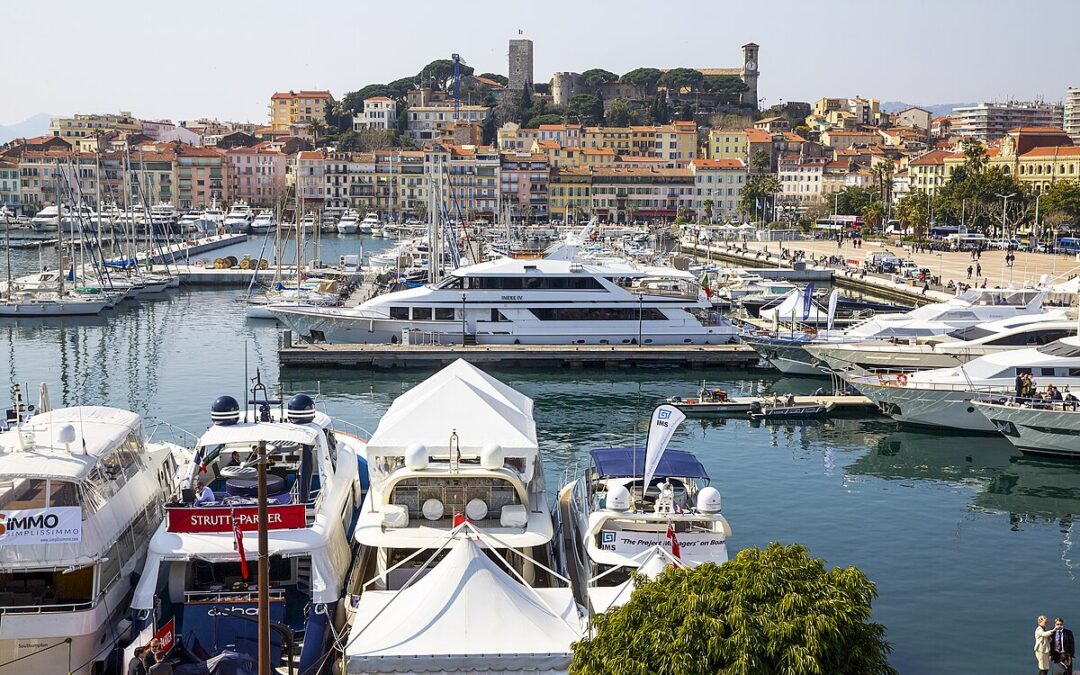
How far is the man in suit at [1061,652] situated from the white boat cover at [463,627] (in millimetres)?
6376

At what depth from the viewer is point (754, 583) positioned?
36.6 ft

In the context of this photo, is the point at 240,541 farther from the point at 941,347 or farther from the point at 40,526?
the point at 941,347

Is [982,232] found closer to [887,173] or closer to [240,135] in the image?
[887,173]

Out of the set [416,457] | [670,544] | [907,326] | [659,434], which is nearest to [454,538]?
[416,457]

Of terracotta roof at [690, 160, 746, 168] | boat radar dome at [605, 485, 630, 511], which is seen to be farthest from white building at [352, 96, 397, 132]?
boat radar dome at [605, 485, 630, 511]

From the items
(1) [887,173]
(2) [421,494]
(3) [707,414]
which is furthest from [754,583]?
(1) [887,173]

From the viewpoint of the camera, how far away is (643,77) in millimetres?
195250

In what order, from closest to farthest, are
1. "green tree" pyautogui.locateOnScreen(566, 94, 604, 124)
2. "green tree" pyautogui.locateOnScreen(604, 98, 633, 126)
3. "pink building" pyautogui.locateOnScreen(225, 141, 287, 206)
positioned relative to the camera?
"pink building" pyautogui.locateOnScreen(225, 141, 287, 206) → "green tree" pyautogui.locateOnScreen(604, 98, 633, 126) → "green tree" pyautogui.locateOnScreen(566, 94, 604, 124)

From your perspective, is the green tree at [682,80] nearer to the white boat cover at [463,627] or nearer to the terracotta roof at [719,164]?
the terracotta roof at [719,164]

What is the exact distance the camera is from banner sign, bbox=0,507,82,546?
47.6 feet

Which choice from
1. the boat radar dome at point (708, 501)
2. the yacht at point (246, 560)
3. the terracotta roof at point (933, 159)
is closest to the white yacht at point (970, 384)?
the boat radar dome at point (708, 501)

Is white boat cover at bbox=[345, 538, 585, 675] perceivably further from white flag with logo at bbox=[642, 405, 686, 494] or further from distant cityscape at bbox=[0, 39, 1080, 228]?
distant cityscape at bbox=[0, 39, 1080, 228]

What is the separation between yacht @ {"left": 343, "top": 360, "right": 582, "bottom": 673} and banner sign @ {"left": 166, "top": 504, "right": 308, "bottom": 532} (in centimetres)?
111

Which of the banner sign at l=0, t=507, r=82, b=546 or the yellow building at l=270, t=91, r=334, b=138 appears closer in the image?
the banner sign at l=0, t=507, r=82, b=546
